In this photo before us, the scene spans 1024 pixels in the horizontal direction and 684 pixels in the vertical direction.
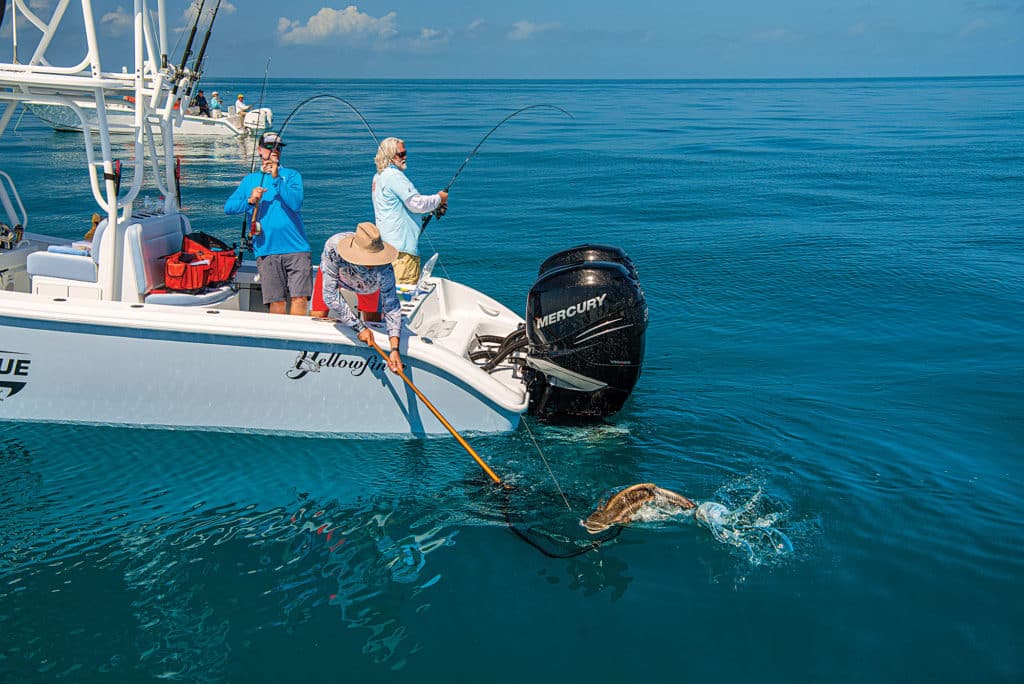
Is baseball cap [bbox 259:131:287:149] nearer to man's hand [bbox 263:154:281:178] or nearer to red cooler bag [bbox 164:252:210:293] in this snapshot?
man's hand [bbox 263:154:281:178]

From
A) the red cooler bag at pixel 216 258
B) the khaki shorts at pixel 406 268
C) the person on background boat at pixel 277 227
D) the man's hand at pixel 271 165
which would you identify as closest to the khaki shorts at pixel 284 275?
the person on background boat at pixel 277 227

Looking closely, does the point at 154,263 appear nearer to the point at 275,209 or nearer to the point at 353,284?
the point at 275,209

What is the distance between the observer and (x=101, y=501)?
546 centimetres

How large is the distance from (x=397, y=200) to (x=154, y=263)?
1906 mm

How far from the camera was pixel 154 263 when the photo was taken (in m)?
6.33

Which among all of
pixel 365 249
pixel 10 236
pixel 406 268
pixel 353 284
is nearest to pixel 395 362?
pixel 353 284

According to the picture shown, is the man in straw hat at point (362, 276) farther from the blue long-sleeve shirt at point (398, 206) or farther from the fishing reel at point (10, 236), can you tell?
the fishing reel at point (10, 236)

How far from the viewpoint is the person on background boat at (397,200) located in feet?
21.7

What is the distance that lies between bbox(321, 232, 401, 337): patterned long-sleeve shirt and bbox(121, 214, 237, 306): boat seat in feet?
Result: 4.18

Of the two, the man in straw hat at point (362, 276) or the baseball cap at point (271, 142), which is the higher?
the baseball cap at point (271, 142)

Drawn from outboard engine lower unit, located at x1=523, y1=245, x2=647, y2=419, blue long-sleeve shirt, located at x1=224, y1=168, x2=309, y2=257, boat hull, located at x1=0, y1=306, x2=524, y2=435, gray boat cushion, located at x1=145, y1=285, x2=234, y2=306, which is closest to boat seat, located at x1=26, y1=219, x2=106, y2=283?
gray boat cushion, located at x1=145, y1=285, x2=234, y2=306

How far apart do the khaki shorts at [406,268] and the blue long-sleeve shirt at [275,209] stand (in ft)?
3.64

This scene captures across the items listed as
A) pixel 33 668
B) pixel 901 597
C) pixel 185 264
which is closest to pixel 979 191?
pixel 901 597

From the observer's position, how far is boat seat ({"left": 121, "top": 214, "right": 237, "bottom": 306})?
6.01m
